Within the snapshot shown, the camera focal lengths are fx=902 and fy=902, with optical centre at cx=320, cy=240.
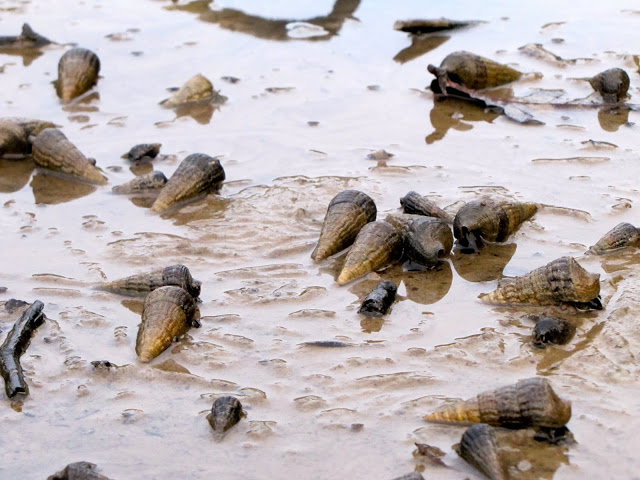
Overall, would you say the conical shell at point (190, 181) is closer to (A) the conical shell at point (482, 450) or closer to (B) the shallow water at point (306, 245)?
(B) the shallow water at point (306, 245)

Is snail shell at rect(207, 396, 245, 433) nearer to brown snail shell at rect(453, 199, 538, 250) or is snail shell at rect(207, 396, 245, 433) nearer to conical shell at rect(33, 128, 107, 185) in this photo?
brown snail shell at rect(453, 199, 538, 250)

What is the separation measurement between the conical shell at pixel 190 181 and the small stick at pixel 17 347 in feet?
5.45

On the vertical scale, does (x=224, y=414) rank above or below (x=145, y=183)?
above

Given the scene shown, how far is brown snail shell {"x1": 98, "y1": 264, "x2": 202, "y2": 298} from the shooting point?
218 inches

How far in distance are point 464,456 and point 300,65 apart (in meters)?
6.19

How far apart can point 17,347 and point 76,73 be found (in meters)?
4.69

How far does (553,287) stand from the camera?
5.25m

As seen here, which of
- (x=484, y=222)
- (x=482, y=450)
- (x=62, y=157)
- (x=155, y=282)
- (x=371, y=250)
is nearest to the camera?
(x=482, y=450)

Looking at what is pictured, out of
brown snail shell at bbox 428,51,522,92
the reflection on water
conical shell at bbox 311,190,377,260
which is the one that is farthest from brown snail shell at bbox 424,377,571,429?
the reflection on water

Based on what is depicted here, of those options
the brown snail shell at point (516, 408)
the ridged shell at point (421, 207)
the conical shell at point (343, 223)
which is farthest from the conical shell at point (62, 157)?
the brown snail shell at point (516, 408)

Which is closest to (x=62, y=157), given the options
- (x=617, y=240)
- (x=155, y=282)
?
(x=155, y=282)

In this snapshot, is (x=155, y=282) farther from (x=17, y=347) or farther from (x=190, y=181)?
(x=190, y=181)

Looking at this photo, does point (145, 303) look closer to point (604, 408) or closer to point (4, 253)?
point (4, 253)

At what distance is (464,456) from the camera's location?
4.12 metres
